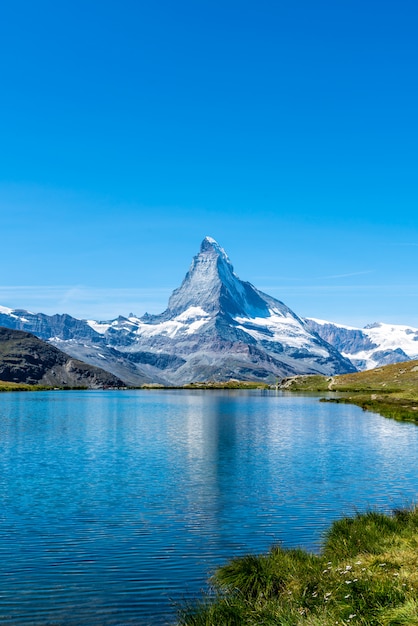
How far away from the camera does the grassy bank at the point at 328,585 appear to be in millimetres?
17391

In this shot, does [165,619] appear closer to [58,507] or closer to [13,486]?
[58,507]

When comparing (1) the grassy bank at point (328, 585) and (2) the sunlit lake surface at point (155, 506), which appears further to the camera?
(2) the sunlit lake surface at point (155, 506)

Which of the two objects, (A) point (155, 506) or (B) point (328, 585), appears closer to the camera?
(B) point (328, 585)

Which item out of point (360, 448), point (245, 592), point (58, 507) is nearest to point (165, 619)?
point (245, 592)

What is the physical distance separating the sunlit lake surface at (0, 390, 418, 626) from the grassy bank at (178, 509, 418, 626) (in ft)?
7.78

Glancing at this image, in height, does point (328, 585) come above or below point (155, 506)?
above

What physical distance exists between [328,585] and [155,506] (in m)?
21.7

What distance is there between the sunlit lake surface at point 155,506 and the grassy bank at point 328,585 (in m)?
2.37

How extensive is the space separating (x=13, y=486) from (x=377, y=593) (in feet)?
119

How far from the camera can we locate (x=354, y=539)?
94.8 feet

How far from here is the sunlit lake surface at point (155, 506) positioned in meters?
24.7

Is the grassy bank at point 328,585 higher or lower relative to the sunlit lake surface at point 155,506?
higher

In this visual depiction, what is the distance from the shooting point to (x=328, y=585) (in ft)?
68.4

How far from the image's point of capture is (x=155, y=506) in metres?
40.6
